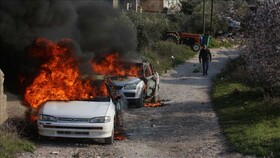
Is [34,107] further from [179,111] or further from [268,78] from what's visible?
[268,78]

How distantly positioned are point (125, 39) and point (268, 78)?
5051 millimetres

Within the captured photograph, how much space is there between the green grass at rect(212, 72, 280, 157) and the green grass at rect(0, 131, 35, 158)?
4.39m

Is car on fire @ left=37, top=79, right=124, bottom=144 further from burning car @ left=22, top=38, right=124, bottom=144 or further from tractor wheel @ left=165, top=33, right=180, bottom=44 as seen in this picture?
tractor wheel @ left=165, top=33, right=180, bottom=44

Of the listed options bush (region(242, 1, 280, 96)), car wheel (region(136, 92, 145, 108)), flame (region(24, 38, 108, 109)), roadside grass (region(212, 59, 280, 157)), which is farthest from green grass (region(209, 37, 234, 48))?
flame (region(24, 38, 108, 109))

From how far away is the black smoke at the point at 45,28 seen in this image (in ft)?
41.3

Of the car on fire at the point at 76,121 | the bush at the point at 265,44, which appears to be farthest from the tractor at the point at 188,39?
the car on fire at the point at 76,121

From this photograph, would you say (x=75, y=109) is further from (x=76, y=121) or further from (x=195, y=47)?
(x=195, y=47)

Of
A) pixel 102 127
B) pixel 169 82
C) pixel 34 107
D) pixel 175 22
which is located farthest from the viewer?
pixel 175 22

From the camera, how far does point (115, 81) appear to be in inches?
657

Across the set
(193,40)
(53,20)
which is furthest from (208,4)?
(53,20)

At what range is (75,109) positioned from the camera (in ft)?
36.9

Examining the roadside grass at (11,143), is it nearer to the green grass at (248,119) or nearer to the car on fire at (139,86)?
the green grass at (248,119)

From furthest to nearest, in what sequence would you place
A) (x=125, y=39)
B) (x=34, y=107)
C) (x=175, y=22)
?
(x=175, y=22), (x=125, y=39), (x=34, y=107)

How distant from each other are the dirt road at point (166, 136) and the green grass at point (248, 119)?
0.31 m
